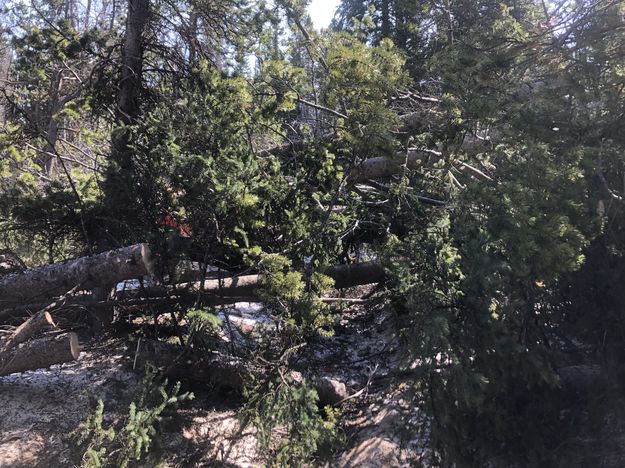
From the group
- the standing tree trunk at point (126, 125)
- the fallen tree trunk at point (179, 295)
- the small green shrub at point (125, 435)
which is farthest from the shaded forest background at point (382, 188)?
the small green shrub at point (125, 435)

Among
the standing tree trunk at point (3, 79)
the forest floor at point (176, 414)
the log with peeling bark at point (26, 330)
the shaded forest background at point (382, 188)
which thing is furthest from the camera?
the standing tree trunk at point (3, 79)

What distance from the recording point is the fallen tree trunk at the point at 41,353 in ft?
14.2

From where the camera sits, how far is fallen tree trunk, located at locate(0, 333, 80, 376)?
4340 millimetres

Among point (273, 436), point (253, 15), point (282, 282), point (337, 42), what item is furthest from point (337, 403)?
point (253, 15)

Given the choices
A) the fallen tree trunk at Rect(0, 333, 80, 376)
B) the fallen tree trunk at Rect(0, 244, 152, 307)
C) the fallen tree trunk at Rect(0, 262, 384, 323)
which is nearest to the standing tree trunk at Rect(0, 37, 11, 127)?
the fallen tree trunk at Rect(0, 244, 152, 307)

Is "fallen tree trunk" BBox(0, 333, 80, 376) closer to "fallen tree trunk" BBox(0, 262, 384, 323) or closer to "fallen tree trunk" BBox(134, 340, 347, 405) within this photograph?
"fallen tree trunk" BBox(0, 262, 384, 323)

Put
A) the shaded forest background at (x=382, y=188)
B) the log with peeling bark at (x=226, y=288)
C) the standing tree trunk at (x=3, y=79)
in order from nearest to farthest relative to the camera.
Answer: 1. the shaded forest background at (x=382, y=188)
2. the log with peeling bark at (x=226, y=288)
3. the standing tree trunk at (x=3, y=79)

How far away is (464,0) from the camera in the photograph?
7109 mm

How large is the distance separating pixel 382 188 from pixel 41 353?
4.03 metres

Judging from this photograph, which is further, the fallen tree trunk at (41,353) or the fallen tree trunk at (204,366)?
the fallen tree trunk at (204,366)

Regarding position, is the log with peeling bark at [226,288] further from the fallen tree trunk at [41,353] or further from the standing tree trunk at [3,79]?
the standing tree trunk at [3,79]

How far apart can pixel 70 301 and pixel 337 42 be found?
11.9 feet

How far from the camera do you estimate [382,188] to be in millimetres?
6375

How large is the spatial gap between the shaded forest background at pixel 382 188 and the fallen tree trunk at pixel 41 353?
99 cm
